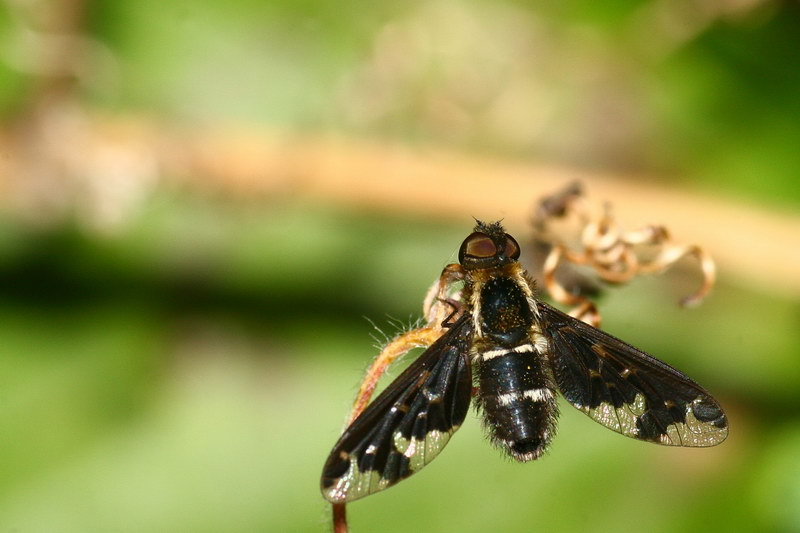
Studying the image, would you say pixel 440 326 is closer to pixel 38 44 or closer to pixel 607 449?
pixel 607 449

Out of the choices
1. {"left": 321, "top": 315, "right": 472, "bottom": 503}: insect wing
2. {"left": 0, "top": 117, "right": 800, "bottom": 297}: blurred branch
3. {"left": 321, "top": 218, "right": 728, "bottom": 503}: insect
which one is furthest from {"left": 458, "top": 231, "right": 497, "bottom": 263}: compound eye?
{"left": 0, "top": 117, "right": 800, "bottom": 297}: blurred branch

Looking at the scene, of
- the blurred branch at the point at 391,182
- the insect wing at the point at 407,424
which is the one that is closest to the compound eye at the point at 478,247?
the insect wing at the point at 407,424

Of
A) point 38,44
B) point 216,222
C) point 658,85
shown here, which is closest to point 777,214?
point 658,85

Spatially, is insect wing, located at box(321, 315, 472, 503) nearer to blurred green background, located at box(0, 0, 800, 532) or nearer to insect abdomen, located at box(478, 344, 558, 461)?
insect abdomen, located at box(478, 344, 558, 461)

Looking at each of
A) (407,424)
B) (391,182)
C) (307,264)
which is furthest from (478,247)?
(307,264)

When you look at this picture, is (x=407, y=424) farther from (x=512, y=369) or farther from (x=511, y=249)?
(x=511, y=249)

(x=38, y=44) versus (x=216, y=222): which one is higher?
(x=38, y=44)
